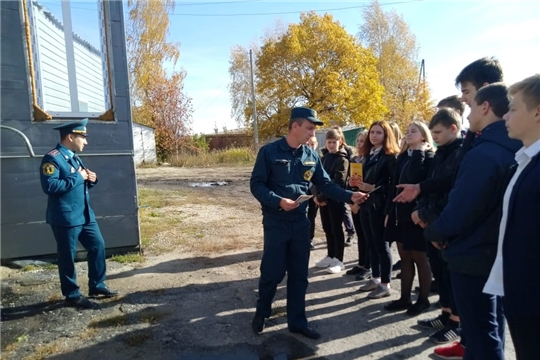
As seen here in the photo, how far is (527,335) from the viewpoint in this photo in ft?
5.75

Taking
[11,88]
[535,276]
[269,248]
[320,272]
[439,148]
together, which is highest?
[11,88]

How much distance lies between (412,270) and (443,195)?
103 centimetres

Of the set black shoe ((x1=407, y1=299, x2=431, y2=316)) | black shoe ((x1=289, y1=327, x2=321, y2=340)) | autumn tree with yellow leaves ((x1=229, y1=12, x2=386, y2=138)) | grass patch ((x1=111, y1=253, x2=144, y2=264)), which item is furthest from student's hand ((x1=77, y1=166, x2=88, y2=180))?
autumn tree with yellow leaves ((x1=229, y1=12, x2=386, y2=138))

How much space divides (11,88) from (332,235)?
196 inches

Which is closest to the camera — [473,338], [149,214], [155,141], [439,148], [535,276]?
[535,276]

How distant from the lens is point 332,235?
215 inches

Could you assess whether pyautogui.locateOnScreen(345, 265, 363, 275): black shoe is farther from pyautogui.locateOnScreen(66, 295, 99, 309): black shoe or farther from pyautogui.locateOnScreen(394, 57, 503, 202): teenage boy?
pyautogui.locateOnScreen(66, 295, 99, 309): black shoe

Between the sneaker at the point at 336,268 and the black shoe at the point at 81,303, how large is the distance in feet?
9.53

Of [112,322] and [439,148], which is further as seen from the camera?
[112,322]

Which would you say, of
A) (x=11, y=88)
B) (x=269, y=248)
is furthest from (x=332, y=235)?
(x=11, y=88)

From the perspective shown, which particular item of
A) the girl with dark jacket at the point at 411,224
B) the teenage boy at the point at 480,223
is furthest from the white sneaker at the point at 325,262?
the teenage boy at the point at 480,223

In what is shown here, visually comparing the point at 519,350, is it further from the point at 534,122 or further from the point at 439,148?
the point at 439,148

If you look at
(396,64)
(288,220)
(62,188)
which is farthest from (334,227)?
(396,64)

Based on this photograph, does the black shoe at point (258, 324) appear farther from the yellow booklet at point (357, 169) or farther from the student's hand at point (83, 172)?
the student's hand at point (83, 172)
